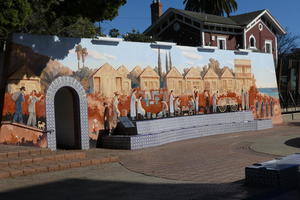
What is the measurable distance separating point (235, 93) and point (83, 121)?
967 centimetres

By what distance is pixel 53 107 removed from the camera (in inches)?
512

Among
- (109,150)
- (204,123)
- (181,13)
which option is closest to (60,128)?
(109,150)

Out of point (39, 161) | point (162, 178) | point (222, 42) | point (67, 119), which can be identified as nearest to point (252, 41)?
point (222, 42)

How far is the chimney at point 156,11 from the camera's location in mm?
37312

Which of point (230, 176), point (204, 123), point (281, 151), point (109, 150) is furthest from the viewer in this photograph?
point (204, 123)

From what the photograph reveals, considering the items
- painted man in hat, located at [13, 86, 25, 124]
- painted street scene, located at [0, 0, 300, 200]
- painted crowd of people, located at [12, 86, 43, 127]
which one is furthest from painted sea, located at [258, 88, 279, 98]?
painted man in hat, located at [13, 86, 25, 124]

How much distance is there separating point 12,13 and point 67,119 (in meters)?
5.57

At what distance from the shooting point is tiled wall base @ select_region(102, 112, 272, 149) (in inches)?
550

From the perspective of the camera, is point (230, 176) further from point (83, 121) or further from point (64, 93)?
point (64, 93)

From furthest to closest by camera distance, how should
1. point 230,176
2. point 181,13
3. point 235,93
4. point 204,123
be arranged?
point 181,13 → point 235,93 → point 204,123 → point 230,176

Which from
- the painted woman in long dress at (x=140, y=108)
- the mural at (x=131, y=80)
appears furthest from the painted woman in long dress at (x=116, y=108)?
the painted woman in long dress at (x=140, y=108)

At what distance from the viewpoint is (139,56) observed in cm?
1619

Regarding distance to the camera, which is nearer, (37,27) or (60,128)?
(60,128)

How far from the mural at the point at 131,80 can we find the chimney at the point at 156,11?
54.0 ft
